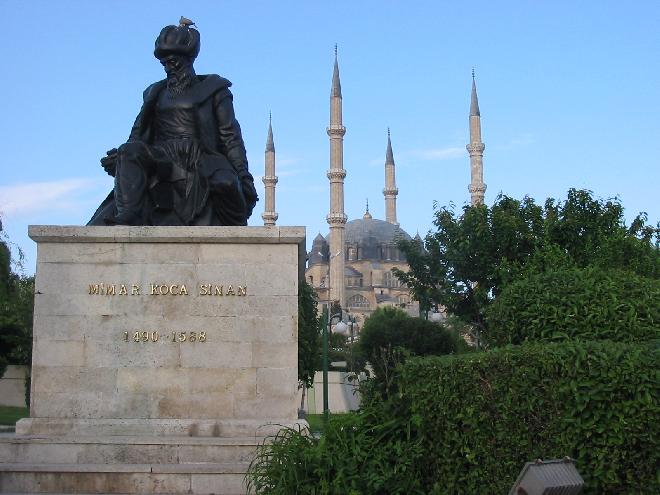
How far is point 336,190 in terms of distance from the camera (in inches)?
2795

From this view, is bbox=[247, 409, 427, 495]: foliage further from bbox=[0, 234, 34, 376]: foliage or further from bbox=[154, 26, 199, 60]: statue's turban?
bbox=[0, 234, 34, 376]: foliage

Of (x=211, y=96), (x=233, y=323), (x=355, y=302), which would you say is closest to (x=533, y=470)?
(x=233, y=323)

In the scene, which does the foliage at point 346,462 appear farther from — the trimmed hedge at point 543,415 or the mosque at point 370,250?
the mosque at point 370,250

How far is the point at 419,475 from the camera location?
5281mm

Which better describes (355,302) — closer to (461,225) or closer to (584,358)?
(461,225)

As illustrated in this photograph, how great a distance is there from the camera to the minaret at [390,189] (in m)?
88.7

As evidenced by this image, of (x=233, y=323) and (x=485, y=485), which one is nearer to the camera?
(x=485, y=485)

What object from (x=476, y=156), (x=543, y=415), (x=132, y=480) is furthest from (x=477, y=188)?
(x=543, y=415)

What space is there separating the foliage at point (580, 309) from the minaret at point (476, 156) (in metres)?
66.9

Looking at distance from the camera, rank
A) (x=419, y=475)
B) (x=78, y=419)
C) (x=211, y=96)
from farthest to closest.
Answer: (x=211, y=96)
(x=78, y=419)
(x=419, y=475)

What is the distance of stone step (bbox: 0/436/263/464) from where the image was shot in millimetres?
6219

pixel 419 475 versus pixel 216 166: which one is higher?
pixel 216 166

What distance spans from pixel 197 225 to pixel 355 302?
8190cm

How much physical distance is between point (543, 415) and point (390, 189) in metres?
87.1
